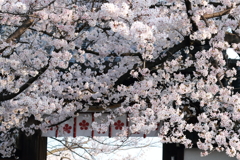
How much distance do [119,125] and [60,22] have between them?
3796 mm

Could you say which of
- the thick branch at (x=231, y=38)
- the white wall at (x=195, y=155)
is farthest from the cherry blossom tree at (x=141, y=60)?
the white wall at (x=195, y=155)

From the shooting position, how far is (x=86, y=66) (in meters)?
10.5

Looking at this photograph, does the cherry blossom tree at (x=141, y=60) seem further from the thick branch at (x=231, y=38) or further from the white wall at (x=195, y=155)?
the white wall at (x=195, y=155)

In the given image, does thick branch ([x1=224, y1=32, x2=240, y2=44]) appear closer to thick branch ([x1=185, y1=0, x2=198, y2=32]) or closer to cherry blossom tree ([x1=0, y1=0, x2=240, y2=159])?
cherry blossom tree ([x1=0, y1=0, x2=240, y2=159])

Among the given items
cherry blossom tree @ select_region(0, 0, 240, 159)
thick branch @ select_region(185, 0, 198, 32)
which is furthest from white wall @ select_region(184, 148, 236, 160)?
thick branch @ select_region(185, 0, 198, 32)

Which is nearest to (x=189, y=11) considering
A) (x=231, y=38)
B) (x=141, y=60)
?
(x=231, y=38)

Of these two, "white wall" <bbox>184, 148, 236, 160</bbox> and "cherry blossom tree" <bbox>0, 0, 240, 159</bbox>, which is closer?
"cherry blossom tree" <bbox>0, 0, 240, 159</bbox>

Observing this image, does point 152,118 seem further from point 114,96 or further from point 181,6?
point 181,6

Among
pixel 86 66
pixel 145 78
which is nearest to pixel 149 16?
pixel 145 78

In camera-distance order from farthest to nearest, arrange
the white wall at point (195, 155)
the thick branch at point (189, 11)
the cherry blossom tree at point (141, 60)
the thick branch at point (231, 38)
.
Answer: the white wall at point (195, 155) < the thick branch at point (231, 38) < the cherry blossom tree at point (141, 60) < the thick branch at point (189, 11)

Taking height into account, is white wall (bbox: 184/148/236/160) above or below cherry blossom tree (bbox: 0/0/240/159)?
below

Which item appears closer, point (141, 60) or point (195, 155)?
point (141, 60)

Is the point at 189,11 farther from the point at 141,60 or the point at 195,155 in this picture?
the point at 195,155

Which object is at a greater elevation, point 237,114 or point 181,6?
point 181,6
